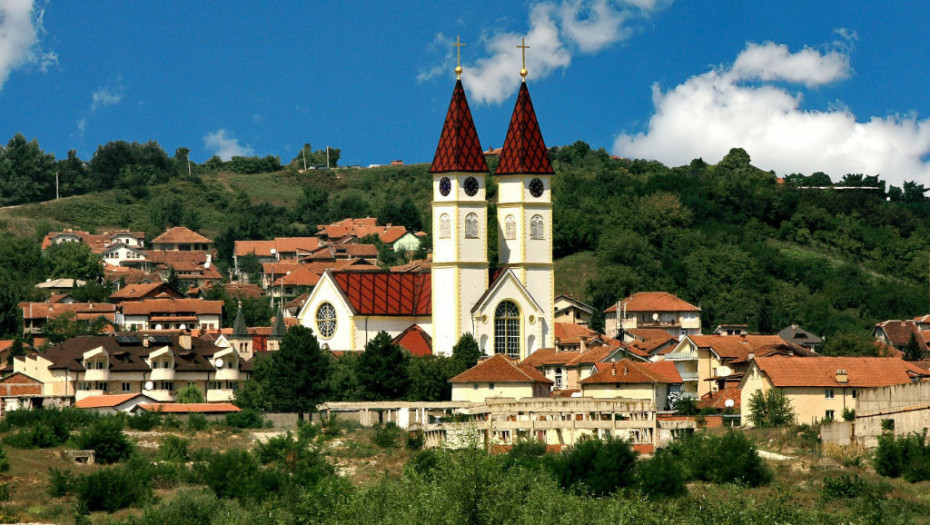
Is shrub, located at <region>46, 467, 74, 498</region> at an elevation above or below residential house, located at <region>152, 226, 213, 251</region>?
below

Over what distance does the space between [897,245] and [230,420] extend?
65481 mm

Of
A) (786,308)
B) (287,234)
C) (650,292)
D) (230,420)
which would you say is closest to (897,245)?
(786,308)

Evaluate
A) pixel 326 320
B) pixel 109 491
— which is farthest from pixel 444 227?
pixel 109 491

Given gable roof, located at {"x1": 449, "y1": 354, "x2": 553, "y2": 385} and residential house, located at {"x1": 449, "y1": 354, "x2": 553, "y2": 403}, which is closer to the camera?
residential house, located at {"x1": 449, "y1": 354, "x2": 553, "y2": 403}

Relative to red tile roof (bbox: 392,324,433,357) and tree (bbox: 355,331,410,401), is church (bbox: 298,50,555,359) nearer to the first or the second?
red tile roof (bbox: 392,324,433,357)

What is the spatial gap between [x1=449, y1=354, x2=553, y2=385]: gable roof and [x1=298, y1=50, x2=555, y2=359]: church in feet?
20.6

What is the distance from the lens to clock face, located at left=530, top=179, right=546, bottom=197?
75250 mm

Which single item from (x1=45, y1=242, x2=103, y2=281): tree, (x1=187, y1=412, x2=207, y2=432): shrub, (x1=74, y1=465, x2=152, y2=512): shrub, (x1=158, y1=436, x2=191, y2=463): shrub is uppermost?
(x1=45, y1=242, x2=103, y2=281): tree

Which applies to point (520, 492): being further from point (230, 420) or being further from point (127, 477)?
point (230, 420)

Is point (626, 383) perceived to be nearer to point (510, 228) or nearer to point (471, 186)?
point (510, 228)

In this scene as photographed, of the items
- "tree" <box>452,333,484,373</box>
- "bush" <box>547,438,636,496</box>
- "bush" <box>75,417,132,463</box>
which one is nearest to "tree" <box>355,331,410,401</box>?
"tree" <box>452,333,484,373</box>

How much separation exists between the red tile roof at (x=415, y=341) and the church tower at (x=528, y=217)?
15.7 ft

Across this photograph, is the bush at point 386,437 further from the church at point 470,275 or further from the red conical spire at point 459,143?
the red conical spire at point 459,143

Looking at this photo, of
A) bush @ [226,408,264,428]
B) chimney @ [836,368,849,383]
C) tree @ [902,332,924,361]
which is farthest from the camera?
tree @ [902,332,924,361]
